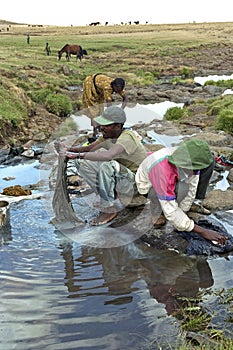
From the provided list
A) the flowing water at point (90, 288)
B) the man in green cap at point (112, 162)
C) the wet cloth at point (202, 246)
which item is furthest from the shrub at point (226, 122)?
the wet cloth at point (202, 246)

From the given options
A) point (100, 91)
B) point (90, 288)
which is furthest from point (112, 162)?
point (100, 91)

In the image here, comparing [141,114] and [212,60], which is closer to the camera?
[141,114]

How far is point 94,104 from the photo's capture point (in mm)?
8336

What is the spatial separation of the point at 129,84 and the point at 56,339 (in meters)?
21.1

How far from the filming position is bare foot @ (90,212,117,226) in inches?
199

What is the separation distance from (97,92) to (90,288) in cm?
495

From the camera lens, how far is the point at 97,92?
8188 mm

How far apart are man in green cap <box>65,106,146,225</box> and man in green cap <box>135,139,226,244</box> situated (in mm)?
278

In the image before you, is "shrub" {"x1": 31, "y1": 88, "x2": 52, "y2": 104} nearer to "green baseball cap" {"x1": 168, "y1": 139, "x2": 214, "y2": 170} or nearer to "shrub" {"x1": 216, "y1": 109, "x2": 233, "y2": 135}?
"shrub" {"x1": 216, "y1": 109, "x2": 233, "y2": 135}

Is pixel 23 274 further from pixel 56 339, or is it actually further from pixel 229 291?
pixel 229 291

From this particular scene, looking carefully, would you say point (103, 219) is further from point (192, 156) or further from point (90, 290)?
point (192, 156)

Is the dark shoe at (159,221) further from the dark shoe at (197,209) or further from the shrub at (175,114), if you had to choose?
the shrub at (175,114)

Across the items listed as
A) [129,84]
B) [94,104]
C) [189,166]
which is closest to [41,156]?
[94,104]

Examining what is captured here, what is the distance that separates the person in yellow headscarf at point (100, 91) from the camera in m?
7.88
